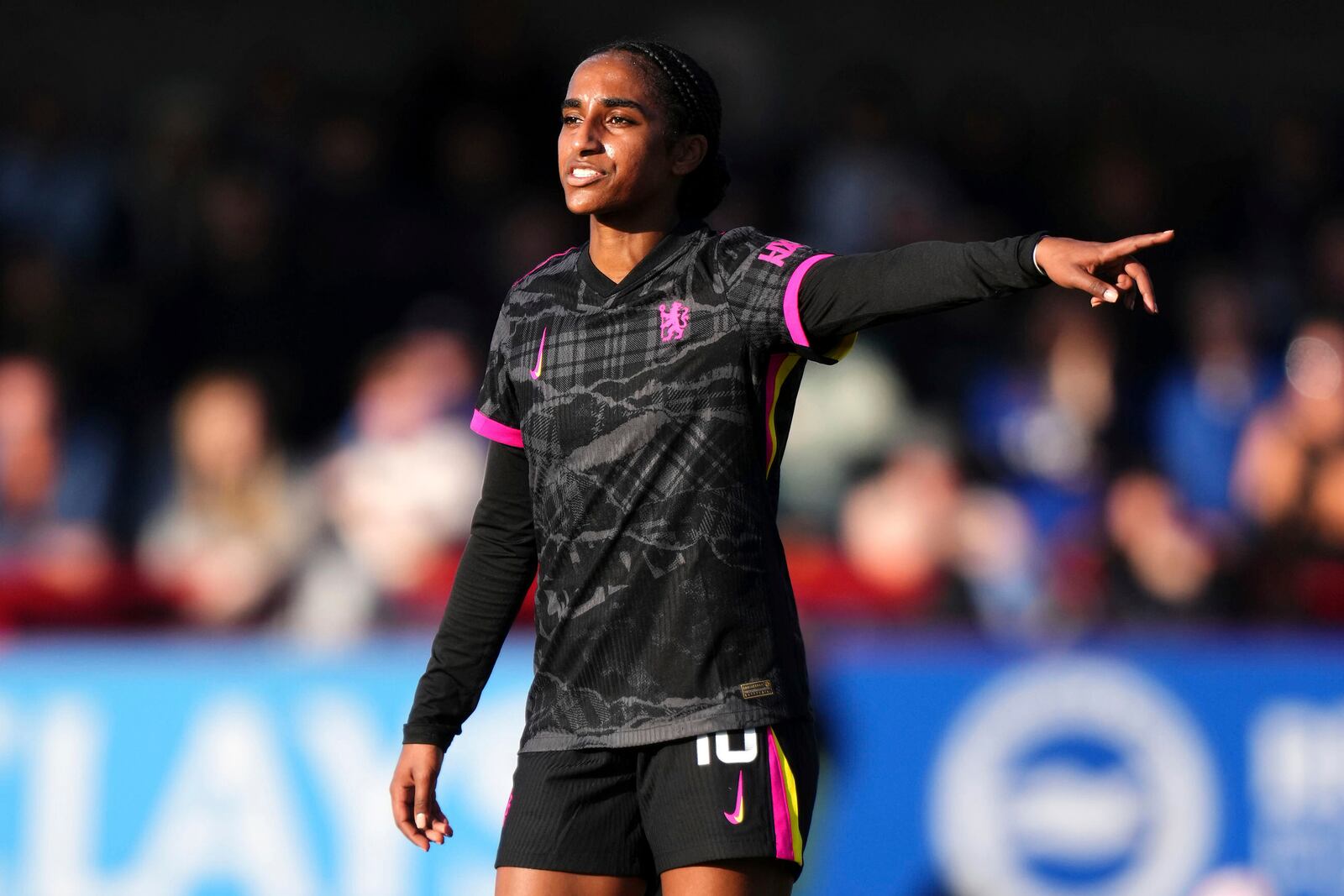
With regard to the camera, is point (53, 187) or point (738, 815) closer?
point (738, 815)

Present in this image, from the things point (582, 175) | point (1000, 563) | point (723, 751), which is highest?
point (582, 175)

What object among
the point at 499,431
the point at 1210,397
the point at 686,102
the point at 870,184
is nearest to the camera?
the point at 686,102

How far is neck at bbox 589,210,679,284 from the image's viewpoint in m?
3.28

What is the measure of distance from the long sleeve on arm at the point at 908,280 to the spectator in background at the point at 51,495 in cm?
468

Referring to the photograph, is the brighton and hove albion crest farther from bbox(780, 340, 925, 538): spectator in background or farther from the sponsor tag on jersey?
bbox(780, 340, 925, 538): spectator in background

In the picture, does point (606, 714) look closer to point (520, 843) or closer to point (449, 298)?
point (520, 843)

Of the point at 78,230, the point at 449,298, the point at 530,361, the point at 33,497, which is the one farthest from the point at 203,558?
the point at 530,361

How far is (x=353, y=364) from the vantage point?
25.6ft

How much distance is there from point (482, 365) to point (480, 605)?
4.32 meters

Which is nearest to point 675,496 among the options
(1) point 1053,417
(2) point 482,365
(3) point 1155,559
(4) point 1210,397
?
(3) point 1155,559

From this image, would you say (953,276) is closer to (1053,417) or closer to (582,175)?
(582,175)

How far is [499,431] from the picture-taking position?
338 centimetres

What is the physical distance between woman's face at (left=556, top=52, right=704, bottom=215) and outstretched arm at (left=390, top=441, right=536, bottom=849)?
1.63ft

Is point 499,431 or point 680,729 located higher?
point 499,431
